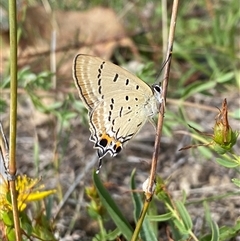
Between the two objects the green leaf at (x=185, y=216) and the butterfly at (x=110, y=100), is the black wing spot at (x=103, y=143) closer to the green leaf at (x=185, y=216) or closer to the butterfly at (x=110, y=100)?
the butterfly at (x=110, y=100)

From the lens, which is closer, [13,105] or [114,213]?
[13,105]

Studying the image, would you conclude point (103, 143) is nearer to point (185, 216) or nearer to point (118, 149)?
point (118, 149)

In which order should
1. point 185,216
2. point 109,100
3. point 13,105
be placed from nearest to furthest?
point 13,105
point 185,216
point 109,100

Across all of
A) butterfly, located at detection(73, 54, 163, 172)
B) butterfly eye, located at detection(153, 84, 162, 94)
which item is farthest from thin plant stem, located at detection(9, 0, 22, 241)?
butterfly eye, located at detection(153, 84, 162, 94)

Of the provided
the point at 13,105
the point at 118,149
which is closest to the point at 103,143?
the point at 118,149

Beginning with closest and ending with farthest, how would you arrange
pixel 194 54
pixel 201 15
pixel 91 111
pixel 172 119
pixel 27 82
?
pixel 91 111 → pixel 27 82 → pixel 172 119 → pixel 194 54 → pixel 201 15

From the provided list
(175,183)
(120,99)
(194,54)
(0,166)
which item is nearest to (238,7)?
(194,54)

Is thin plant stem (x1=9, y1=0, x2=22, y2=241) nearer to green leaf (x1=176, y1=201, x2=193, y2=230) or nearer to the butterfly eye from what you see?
green leaf (x1=176, y1=201, x2=193, y2=230)

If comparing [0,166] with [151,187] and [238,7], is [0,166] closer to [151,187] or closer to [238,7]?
[151,187]
